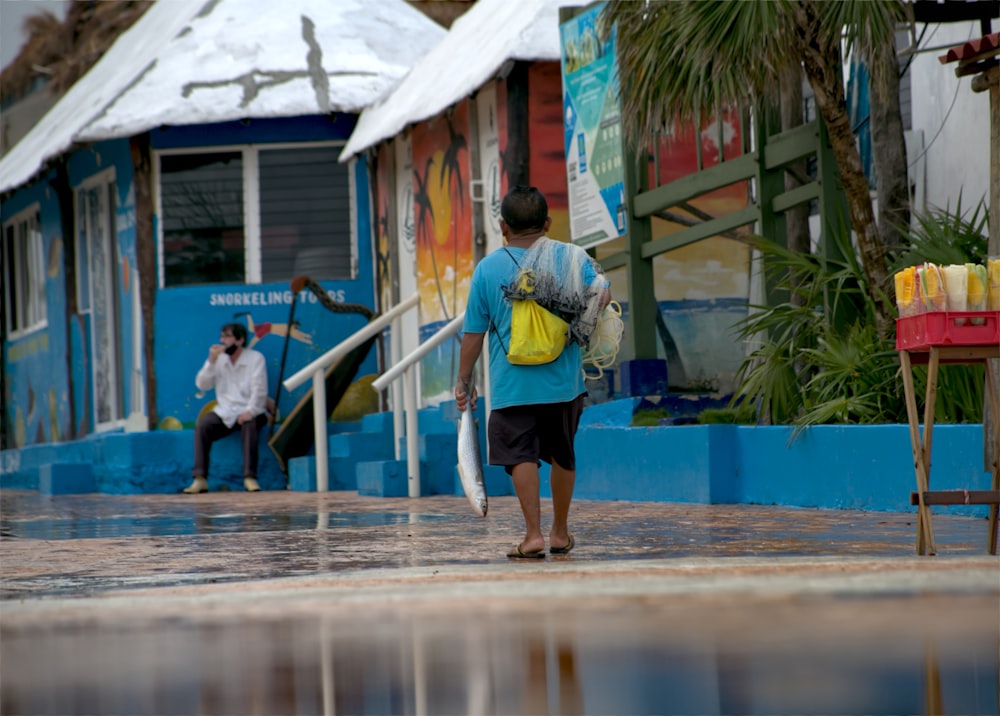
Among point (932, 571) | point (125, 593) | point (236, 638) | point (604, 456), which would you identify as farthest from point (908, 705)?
point (604, 456)

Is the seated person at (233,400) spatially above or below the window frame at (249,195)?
below

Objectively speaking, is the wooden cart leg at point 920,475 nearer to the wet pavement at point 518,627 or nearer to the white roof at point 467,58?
the wet pavement at point 518,627

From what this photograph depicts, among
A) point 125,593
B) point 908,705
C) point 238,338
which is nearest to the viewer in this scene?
point 908,705

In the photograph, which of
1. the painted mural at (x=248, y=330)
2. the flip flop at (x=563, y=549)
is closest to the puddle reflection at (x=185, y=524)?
the flip flop at (x=563, y=549)

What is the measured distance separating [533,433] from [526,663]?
3343mm

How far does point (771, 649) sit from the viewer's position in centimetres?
411

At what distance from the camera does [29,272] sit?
930 inches

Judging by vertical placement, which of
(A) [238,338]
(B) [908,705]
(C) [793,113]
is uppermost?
(C) [793,113]

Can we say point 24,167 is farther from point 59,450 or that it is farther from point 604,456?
point 604,456

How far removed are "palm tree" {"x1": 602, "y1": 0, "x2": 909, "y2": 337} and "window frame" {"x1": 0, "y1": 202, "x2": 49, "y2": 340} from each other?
1319 centimetres

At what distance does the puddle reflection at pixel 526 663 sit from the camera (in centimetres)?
362

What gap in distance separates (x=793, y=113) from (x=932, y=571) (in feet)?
23.2

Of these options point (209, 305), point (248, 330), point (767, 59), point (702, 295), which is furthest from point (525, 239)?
point (209, 305)

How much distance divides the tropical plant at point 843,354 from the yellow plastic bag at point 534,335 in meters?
3.25
